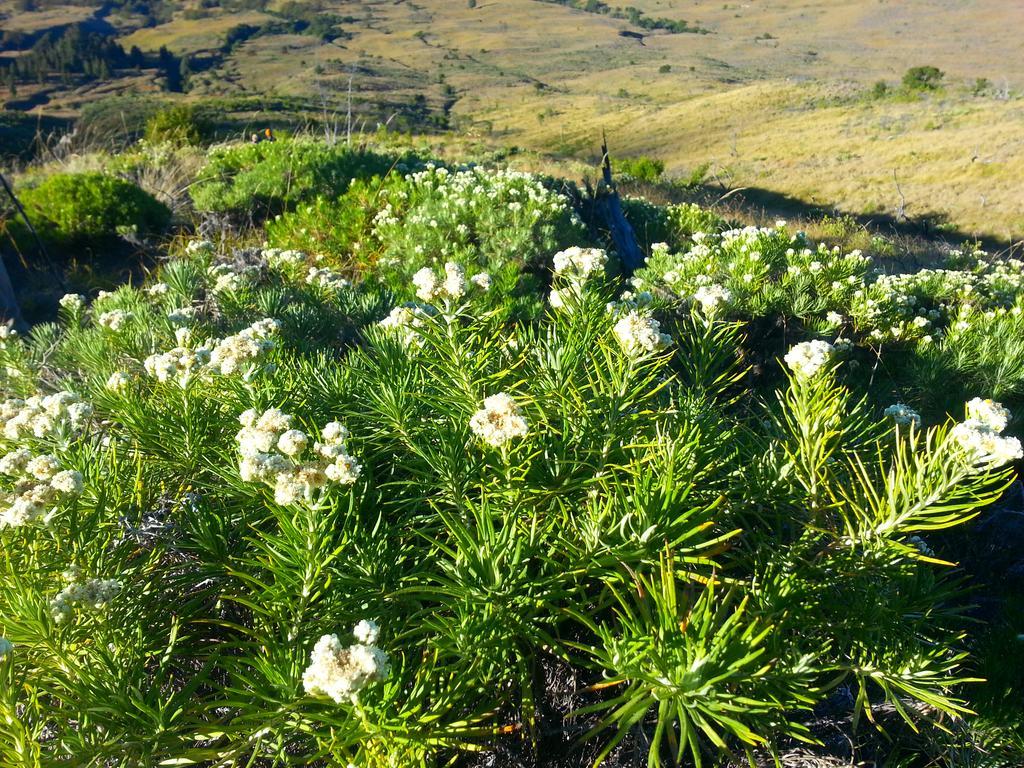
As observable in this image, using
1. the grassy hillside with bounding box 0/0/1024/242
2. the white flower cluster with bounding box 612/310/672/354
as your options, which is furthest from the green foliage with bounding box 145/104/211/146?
the white flower cluster with bounding box 612/310/672/354

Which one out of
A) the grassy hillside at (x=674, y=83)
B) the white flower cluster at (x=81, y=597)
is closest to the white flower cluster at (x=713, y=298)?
the white flower cluster at (x=81, y=597)

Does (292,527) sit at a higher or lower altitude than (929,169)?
higher

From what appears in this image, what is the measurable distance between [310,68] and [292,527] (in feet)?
283

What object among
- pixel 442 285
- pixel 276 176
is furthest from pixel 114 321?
pixel 276 176

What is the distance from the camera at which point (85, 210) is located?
6367 millimetres

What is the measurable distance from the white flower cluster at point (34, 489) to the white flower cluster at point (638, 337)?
1.30m

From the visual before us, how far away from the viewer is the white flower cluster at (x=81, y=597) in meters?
1.28

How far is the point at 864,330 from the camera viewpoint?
4.52 metres

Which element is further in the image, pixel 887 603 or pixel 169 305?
pixel 169 305

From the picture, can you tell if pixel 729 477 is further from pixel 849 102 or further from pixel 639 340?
pixel 849 102

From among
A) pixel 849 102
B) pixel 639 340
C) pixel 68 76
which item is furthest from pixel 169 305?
pixel 68 76

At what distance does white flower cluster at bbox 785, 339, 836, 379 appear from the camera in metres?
1.57

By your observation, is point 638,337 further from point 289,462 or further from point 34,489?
point 34,489

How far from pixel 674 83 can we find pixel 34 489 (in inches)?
3210
